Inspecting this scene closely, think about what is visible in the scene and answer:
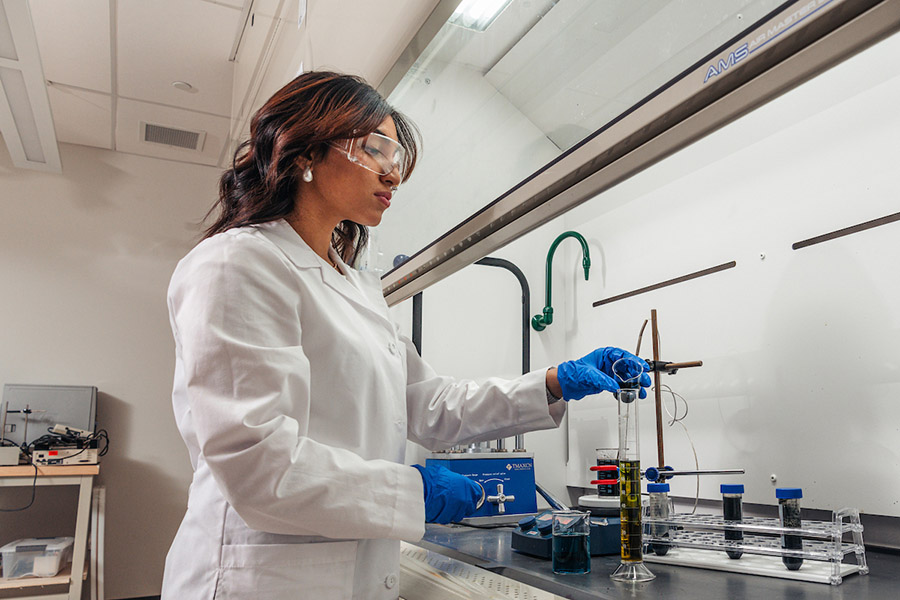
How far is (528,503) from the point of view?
178 cm

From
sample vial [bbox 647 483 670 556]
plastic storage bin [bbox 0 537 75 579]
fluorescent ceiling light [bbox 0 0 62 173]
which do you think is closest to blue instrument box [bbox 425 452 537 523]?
sample vial [bbox 647 483 670 556]

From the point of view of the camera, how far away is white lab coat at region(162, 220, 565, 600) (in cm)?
78

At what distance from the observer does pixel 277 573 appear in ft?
2.73

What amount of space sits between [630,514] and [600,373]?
0.80 ft

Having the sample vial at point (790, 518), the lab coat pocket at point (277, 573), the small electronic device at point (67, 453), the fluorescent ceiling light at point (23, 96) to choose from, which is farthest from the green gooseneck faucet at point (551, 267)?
the small electronic device at point (67, 453)

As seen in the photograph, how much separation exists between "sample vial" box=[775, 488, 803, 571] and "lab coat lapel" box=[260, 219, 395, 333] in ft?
2.37

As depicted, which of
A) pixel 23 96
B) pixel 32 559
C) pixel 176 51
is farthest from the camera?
pixel 176 51

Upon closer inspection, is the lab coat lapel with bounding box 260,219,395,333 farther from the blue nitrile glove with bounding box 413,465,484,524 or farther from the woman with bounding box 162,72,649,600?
the blue nitrile glove with bounding box 413,465,484,524

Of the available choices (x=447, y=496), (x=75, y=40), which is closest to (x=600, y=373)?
(x=447, y=496)

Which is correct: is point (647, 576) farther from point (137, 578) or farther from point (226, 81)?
point (137, 578)

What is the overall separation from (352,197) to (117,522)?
3.06m

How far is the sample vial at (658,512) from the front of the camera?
1.16m

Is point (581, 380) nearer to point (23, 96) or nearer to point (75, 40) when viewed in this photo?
point (23, 96)

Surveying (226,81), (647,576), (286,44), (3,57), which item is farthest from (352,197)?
(226,81)
